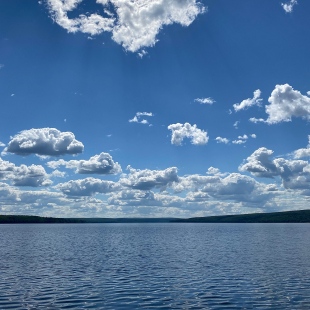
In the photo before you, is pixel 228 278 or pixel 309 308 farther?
pixel 228 278

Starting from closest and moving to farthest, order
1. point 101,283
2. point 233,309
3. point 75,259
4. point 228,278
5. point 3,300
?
point 233,309
point 3,300
point 101,283
point 228,278
point 75,259

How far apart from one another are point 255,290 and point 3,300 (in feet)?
91.3

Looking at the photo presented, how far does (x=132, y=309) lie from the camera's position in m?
36.1

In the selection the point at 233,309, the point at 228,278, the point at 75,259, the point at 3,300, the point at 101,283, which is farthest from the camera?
the point at 75,259

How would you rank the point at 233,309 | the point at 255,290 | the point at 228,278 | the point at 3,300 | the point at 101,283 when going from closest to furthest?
the point at 233,309 < the point at 3,300 < the point at 255,290 < the point at 101,283 < the point at 228,278

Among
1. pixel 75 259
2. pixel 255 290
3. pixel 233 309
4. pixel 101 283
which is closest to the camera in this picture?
pixel 233 309

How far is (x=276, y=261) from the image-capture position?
7112 centimetres

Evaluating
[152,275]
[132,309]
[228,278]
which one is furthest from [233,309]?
[152,275]

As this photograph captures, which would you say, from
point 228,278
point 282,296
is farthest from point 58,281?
point 282,296

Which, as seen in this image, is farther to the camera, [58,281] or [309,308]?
[58,281]

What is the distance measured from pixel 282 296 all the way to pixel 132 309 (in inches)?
664

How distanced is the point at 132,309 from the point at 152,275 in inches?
764

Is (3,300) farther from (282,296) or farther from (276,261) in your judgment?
(276,261)

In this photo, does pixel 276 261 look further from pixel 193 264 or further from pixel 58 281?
pixel 58 281
